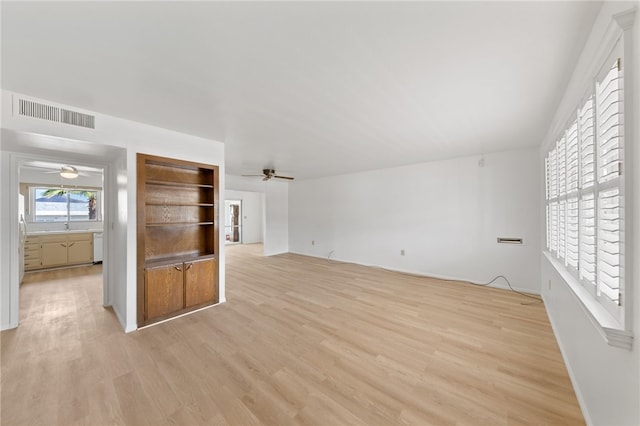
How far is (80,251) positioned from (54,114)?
5.11 m

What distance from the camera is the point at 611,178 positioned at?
120cm

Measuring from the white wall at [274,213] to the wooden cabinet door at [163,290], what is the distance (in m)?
4.25

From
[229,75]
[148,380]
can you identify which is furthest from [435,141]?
[148,380]

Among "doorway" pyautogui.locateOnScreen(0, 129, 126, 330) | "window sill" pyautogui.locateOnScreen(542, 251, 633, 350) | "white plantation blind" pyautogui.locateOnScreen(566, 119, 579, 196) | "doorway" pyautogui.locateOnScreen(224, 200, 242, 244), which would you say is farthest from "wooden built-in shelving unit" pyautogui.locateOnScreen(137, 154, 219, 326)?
"doorway" pyautogui.locateOnScreen(224, 200, 242, 244)

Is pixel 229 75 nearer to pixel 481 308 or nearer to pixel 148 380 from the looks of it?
pixel 148 380

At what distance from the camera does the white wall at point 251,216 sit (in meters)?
10.1

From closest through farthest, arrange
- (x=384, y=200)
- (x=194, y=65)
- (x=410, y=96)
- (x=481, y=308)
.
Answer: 1. (x=194, y=65)
2. (x=410, y=96)
3. (x=481, y=308)
4. (x=384, y=200)

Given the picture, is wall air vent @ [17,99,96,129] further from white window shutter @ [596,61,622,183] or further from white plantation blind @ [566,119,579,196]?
white plantation blind @ [566,119,579,196]

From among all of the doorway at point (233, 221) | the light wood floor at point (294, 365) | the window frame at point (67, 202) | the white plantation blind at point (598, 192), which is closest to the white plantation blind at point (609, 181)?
the white plantation blind at point (598, 192)

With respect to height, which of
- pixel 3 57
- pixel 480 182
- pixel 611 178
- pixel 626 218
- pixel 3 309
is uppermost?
pixel 3 57

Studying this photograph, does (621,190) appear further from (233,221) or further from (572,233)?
(233,221)

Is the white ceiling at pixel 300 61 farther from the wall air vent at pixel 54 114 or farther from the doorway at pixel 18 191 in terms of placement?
the doorway at pixel 18 191

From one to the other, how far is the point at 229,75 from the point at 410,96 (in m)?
1.57

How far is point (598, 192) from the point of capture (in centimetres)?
133
